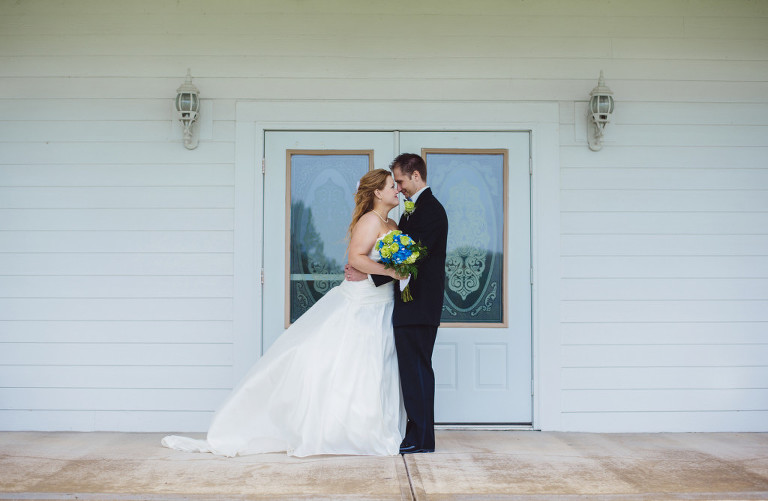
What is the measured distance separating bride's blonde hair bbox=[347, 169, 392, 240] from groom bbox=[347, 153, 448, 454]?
284 millimetres

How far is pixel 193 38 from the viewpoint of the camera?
5.26m

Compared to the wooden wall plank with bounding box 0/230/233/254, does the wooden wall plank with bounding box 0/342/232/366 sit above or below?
below

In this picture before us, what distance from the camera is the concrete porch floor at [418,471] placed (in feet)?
11.6

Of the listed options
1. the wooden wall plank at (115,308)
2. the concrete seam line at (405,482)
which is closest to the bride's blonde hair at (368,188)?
the wooden wall plank at (115,308)

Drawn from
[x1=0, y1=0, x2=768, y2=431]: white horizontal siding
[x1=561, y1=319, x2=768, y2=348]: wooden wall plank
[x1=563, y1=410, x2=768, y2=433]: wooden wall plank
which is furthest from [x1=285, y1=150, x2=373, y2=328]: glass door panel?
[x1=563, y1=410, x2=768, y2=433]: wooden wall plank

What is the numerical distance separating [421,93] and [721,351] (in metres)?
2.87

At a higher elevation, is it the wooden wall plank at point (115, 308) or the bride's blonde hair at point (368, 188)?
the bride's blonde hair at point (368, 188)

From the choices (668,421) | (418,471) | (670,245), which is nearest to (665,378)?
(668,421)

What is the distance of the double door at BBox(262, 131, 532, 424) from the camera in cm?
521

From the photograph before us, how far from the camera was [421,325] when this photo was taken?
4.38 meters

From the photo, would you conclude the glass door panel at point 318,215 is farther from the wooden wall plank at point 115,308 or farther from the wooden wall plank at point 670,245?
the wooden wall plank at point 670,245

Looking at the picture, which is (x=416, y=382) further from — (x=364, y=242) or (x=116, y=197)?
(x=116, y=197)

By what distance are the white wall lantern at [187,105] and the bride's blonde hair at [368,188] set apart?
1413 millimetres

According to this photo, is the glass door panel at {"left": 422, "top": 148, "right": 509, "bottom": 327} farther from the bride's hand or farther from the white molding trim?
the bride's hand
